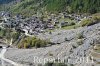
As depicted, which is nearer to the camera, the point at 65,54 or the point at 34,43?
the point at 65,54

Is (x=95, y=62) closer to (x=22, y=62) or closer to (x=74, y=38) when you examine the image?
(x=22, y=62)

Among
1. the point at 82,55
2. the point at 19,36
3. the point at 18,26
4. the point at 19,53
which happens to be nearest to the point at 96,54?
the point at 82,55

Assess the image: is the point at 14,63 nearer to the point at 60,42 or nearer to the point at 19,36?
the point at 60,42

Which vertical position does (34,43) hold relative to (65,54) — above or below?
below

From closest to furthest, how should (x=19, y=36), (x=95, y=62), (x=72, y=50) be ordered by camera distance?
(x=95, y=62) < (x=72, y=50) < (x=19, y=36)

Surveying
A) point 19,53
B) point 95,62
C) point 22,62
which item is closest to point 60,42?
point 19,53

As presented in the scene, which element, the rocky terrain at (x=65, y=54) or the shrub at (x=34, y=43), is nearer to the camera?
the rocky terrain at (x=65, y=54)

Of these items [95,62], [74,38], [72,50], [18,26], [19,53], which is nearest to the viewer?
[95,62]

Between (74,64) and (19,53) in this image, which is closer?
(74,64)

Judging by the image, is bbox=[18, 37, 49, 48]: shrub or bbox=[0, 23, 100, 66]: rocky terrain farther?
bbox=[18, 37, 49, 48]: shrub
